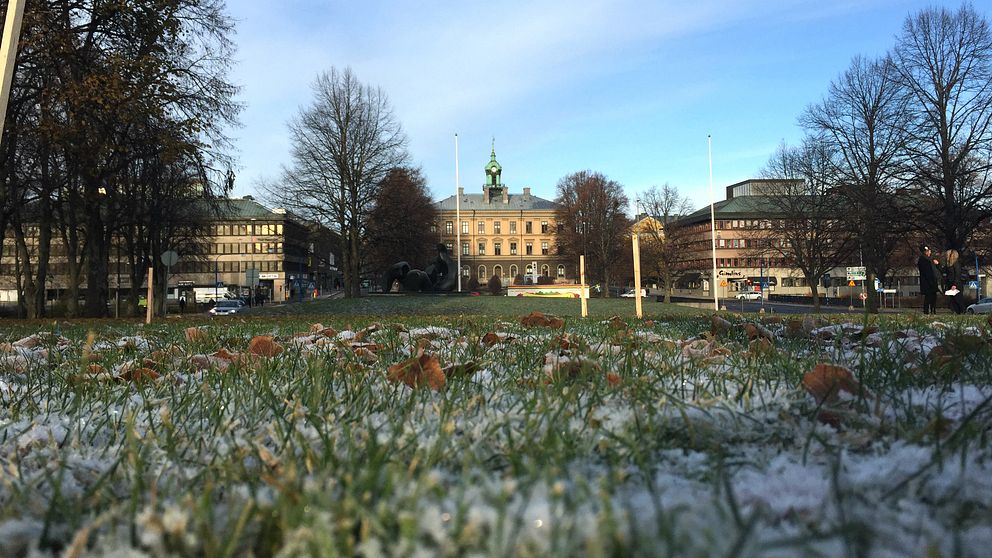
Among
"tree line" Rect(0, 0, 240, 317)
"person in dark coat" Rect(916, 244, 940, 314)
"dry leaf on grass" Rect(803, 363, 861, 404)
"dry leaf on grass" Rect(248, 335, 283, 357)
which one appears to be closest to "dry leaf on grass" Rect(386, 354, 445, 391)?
"dry leaf on grass" Rect(803, 363, 861, 404)

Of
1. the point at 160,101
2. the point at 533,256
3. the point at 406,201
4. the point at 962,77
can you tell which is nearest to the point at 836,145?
the point at 962,77

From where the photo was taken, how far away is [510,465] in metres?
1.05

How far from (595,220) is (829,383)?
58.9 meters

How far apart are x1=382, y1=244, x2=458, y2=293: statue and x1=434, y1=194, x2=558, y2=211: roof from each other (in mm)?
59091

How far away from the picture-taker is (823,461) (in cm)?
107

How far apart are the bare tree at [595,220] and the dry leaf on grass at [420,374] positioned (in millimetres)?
56162

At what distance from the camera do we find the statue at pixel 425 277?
28.6 m

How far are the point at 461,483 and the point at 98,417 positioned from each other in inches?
50.0

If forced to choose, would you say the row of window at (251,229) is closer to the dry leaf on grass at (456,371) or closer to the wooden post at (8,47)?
the wooden post at (8,47)

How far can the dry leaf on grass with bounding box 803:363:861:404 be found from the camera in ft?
4.72

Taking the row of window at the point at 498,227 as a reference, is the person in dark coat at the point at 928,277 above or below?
below

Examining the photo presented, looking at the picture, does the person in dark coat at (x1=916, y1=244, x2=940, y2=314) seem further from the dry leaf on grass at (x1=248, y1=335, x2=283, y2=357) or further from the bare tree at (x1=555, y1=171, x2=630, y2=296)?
the bare tree at (x1=555, y1=171, x2=630, y2=296)

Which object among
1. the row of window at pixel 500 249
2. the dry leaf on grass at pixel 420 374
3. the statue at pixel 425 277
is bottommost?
the dry leaf on grass at pixel 420 374

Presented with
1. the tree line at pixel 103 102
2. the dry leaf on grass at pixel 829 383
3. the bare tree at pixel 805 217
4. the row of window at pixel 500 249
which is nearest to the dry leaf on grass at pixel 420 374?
the dry leaf on grass at pixel 829 383
